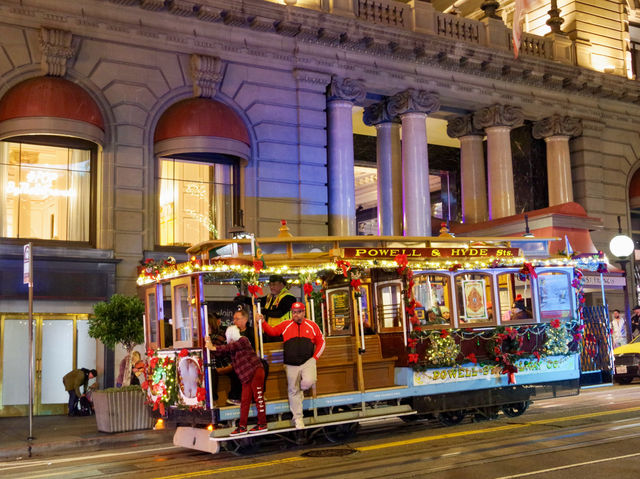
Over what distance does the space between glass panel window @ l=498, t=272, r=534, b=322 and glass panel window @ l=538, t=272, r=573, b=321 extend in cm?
25

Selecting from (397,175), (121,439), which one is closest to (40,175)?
(121,439)

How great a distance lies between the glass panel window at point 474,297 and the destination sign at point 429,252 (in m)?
0.41

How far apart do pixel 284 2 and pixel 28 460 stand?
54.0 ft

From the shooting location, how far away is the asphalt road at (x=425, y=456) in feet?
31.6

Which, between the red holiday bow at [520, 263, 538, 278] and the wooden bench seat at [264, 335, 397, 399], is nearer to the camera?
the wooden bench seat at [264, 335, 397, 399]

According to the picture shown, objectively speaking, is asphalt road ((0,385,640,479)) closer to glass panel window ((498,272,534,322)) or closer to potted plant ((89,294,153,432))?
potted plant ((89,294,153,432))

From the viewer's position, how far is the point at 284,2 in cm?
2473

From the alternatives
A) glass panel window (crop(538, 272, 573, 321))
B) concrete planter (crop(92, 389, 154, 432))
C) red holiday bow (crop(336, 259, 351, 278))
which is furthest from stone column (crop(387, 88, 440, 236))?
red holiday bow (crop(336, 259, 351, 278))

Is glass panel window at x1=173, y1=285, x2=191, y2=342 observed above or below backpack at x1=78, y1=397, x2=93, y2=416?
above

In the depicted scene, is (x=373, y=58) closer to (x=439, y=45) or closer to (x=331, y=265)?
(x=439, y=45)

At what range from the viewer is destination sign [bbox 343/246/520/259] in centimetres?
1332

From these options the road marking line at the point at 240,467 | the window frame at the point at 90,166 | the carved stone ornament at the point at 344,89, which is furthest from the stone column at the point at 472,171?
the road marking line at the point at 240,467

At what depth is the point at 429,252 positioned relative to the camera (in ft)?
45.5

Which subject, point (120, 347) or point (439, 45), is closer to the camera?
point (120, 347)
